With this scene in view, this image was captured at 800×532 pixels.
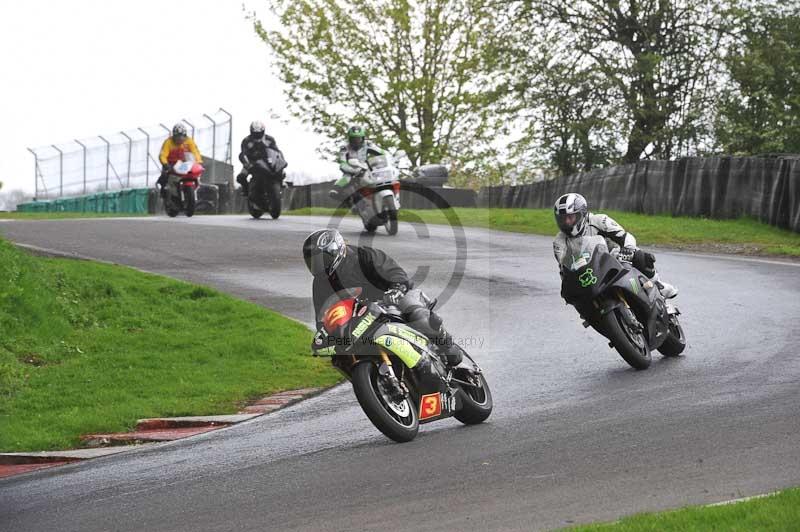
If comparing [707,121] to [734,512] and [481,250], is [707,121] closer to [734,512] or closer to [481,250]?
[481,250]

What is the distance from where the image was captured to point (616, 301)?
411 inches

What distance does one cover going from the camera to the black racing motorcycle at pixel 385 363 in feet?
25.5

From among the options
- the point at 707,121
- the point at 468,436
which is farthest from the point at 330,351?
the point at 707,121

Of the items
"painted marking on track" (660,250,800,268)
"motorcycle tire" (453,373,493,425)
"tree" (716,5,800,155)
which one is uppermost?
"tree" (716,5,800,155)

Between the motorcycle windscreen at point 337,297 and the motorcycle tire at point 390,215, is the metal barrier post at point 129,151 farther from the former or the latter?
the motorcycle windscreen at point 337,297

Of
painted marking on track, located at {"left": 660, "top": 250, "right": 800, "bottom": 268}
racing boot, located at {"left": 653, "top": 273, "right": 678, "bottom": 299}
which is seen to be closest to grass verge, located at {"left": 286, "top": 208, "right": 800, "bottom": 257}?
painted marking on track, located at {"left": 660, "top": 250, "right": 800, "bottom": 268}

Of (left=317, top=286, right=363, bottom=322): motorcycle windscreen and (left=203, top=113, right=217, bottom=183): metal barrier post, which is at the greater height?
(left=203, top=113, right=217, bottom=183): metal barrier post

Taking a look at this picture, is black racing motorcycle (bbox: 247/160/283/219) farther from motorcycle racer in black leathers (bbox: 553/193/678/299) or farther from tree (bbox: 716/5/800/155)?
tree (bbox: 716/5/800/155)

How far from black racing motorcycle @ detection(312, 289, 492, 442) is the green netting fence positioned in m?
33.2

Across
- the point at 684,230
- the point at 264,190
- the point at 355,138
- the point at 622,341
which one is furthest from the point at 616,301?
the point at 264,190

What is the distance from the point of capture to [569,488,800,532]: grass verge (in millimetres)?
5250

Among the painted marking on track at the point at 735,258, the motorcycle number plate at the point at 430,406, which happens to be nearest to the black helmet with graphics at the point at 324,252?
the motorcycle number plate at the point at 430,406

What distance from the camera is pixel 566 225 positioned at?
10500 mm

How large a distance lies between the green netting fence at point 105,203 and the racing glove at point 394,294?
33111mm
